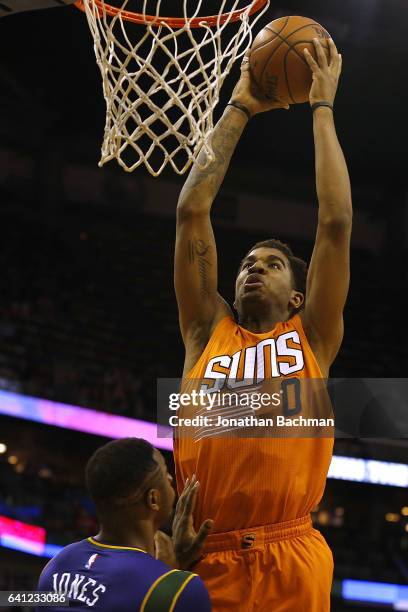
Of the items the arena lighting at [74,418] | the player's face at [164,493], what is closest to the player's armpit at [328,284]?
the player's face at [164,493]

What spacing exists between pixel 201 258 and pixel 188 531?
91 centimetres

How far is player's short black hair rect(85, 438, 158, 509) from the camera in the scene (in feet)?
6.86

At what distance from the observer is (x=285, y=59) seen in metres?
2.94

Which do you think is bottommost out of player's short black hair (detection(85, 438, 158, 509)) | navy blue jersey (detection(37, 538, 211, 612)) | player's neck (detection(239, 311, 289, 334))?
navy blue jersey (detection(37, 538, 211, 612))

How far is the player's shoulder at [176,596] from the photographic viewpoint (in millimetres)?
1913

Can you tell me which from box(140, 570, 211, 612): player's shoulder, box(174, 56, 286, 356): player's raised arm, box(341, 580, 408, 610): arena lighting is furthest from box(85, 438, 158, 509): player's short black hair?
box(341, 580, 408, 610): arena lighting

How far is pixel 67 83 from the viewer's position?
1131 cm

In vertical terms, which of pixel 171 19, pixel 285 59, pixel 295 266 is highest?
pixel 171 19

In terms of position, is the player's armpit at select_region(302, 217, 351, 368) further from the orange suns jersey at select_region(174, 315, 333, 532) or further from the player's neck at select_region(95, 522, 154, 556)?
the player's neck at select_region(95, 522, 154, 556)

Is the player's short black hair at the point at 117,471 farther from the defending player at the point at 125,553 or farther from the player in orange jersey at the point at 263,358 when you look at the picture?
the player in orange jersey at the point at 263,358

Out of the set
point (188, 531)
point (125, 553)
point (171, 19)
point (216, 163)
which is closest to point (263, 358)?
point (188, 531)

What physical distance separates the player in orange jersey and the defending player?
0.36 m

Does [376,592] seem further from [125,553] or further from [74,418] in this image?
[125,553]

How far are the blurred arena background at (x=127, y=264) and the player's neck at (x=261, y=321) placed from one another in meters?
5.97
